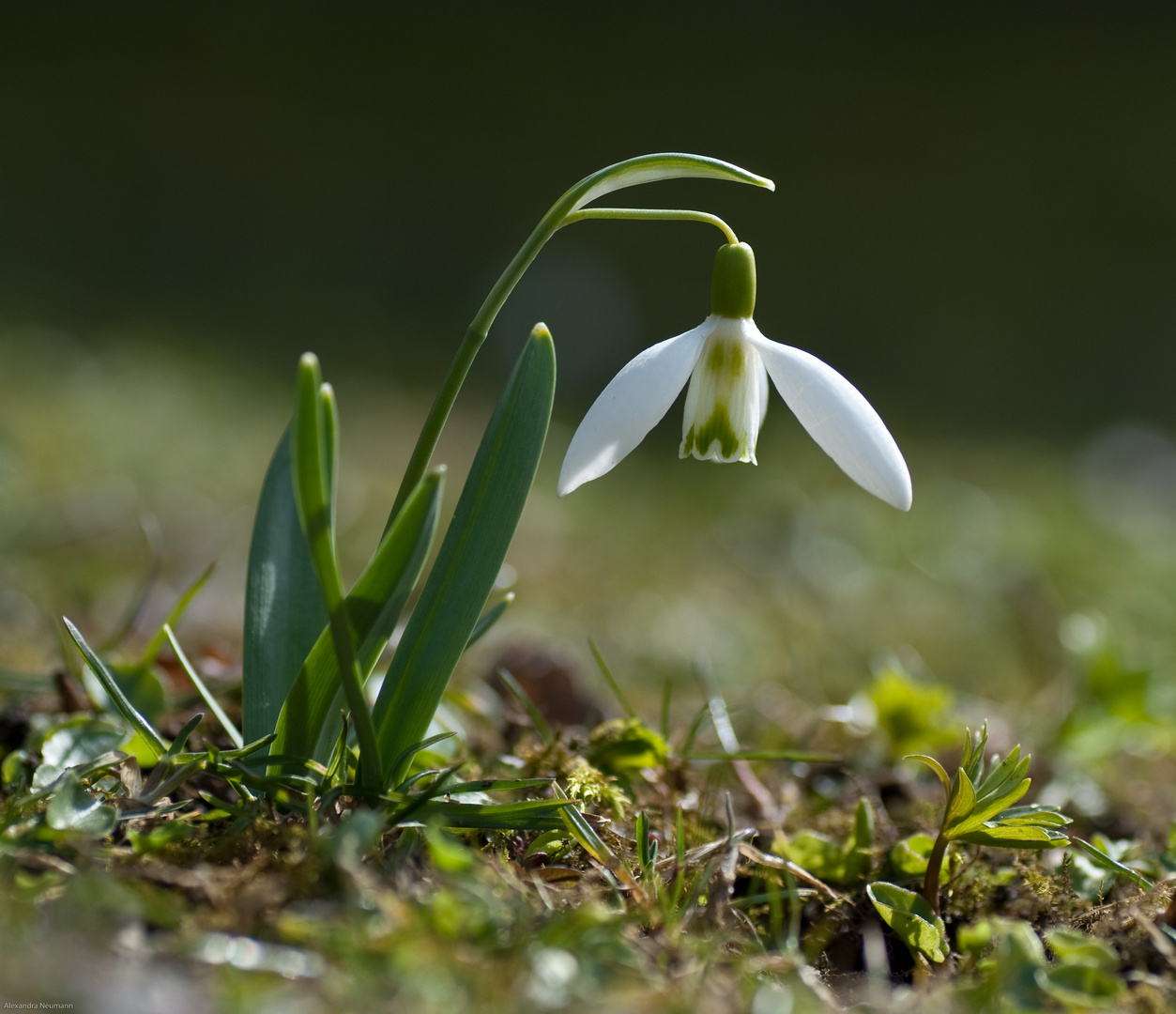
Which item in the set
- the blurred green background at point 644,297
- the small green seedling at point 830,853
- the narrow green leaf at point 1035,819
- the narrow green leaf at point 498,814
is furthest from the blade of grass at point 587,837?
the blurred green background at point 644,297

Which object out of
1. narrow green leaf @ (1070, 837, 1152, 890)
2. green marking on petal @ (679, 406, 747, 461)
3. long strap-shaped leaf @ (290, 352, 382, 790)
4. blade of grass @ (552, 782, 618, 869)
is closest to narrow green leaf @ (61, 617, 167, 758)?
long strap-shaped leaf @ (290, 352, 382, 790)

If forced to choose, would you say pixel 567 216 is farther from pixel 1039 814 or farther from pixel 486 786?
pixel 1039 814

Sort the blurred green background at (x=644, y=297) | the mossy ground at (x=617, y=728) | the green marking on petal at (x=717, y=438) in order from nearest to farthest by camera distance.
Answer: the mossy ground at (x=617, y=728) → the green marking on petal at (x=717, y=438) → the blurred green background at (x=644, y=297)

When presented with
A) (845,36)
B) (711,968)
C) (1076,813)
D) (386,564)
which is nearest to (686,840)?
(711,968)

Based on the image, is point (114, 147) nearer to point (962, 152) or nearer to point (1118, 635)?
point (1118, 635)

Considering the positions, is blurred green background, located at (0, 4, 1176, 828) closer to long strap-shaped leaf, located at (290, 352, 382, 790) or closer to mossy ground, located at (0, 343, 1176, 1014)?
mossy ground, located at (0, 343, 1176, 1014)

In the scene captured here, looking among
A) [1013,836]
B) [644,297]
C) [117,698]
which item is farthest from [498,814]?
[644,297]

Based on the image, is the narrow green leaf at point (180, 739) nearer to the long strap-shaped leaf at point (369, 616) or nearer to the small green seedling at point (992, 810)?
the long strap-shaped leaf at point (369, 616)
